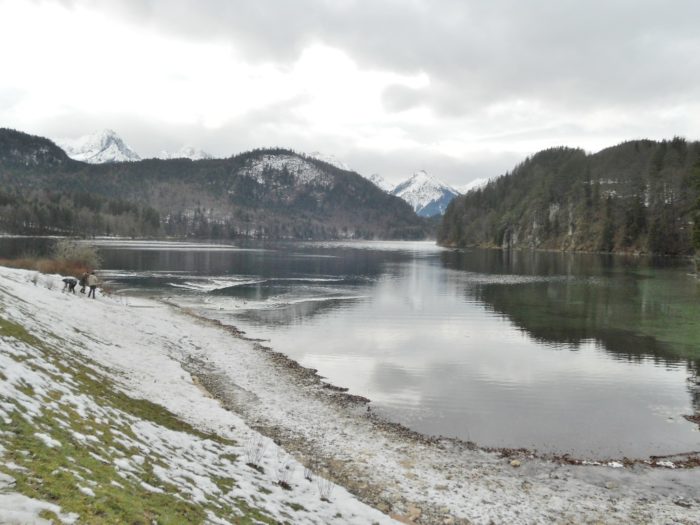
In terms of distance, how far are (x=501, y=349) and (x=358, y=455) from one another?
70.5 ft

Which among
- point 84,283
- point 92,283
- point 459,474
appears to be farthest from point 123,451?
point 84,283

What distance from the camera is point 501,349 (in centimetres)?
3488

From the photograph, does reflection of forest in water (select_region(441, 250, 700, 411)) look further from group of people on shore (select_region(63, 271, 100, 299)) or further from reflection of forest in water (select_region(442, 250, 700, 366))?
group of people on shore (select_region(63, 271, 100, 299))

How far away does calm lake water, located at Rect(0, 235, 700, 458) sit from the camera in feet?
68.1

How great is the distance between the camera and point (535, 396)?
24.7 metres

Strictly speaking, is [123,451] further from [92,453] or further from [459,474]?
[459,474]

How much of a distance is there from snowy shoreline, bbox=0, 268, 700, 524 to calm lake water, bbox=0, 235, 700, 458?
7.24 feet

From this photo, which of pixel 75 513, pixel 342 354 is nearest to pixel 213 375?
pixel 342 354

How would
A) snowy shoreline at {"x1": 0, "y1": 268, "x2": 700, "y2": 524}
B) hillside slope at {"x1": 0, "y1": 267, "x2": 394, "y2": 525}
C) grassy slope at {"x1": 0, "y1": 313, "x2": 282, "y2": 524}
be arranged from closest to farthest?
1. grassy slope at {"x1": 0, "y1": 313, "x2": 282, "y2": 524}
2. hillside slope at {"x1": 0, "y1": 267, "x2": 394, "y2": 525}
3. snowy shoreline at {"x1": 0, "y1": 268, "x2": 700, "y2": 524}

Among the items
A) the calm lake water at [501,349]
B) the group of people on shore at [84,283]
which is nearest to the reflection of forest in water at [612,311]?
the calm lake water at [501,349]

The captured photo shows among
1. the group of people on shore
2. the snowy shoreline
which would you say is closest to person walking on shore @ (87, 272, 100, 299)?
the group of people on shore

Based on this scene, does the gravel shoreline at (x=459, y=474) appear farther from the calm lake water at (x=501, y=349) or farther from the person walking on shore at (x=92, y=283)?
the person walking on shore at (x=92, y=283)

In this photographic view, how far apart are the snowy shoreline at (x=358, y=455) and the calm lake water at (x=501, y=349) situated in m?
2.21

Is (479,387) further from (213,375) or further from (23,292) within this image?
(23,292)
